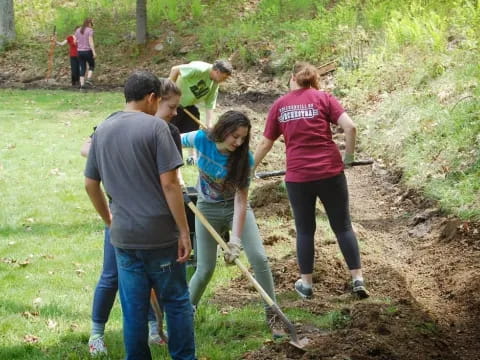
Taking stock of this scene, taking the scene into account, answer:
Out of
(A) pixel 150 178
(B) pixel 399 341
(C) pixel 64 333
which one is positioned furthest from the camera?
(C) pixel 64 333

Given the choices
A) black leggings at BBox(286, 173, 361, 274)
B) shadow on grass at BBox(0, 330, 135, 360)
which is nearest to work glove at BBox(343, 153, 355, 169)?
black leggings at BBox(286, 173, 361, 274)

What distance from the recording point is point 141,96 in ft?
14.4

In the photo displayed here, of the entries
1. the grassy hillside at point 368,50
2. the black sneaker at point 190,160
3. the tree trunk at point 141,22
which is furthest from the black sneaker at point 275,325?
the tree trunk at point 141,22

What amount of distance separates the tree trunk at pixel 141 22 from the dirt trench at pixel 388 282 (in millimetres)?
14866

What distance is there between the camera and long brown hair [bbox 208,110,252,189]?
5.23 metres

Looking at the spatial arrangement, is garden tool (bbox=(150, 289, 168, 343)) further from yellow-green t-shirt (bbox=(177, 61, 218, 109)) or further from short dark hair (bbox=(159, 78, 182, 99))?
yellow-green t-shirt (bbox=(177, 61, 218, 109))

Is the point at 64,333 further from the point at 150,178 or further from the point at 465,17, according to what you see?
the point at 465,17

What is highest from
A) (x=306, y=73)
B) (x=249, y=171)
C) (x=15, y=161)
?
(x=306, y=73)

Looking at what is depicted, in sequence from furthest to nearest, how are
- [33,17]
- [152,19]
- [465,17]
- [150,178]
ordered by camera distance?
[33,17] < [152,19] < [465,17] < [150,178]

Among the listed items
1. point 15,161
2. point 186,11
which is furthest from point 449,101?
point 186,11

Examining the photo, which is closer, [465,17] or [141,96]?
[141,96]

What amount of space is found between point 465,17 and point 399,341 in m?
9.40

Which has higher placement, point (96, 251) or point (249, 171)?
point (249, 171)

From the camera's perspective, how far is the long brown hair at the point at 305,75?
6.52 metres
